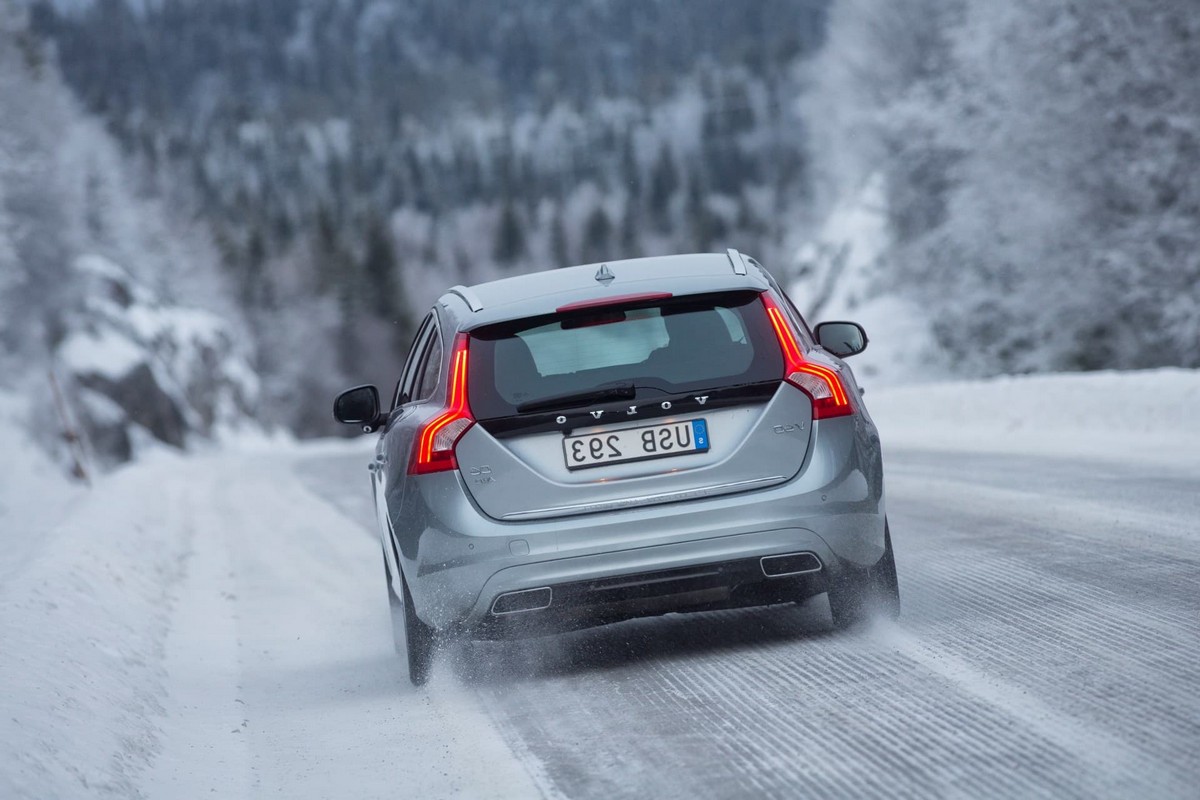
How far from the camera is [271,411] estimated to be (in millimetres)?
107250

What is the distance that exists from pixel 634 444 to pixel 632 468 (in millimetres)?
94

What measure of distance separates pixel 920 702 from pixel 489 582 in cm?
176

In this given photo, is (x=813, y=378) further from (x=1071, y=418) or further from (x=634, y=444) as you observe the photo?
(x=1071, y=418)

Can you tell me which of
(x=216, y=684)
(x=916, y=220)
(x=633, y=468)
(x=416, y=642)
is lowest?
(x=916, y=220)

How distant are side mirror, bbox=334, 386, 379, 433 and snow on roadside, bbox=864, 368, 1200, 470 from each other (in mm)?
7379

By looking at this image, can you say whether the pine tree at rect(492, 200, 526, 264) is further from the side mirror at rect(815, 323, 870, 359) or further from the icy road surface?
the side mirror at rect(815, 323, 870, 359)

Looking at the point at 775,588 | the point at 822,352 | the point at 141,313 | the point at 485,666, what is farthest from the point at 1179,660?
the point at 141,313

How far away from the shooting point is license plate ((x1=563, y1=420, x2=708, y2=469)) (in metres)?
6.11

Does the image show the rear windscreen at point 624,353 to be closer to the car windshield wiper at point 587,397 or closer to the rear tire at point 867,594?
the car windshield wiper at point 587,397

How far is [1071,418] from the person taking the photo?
17.5 metres

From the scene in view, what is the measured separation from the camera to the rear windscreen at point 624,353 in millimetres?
6195

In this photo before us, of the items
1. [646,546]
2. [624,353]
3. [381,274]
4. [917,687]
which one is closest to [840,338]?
[624,353]

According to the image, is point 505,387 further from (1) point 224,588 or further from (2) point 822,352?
(1) point 224,588

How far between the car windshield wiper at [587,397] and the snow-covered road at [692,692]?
1.14 metres
